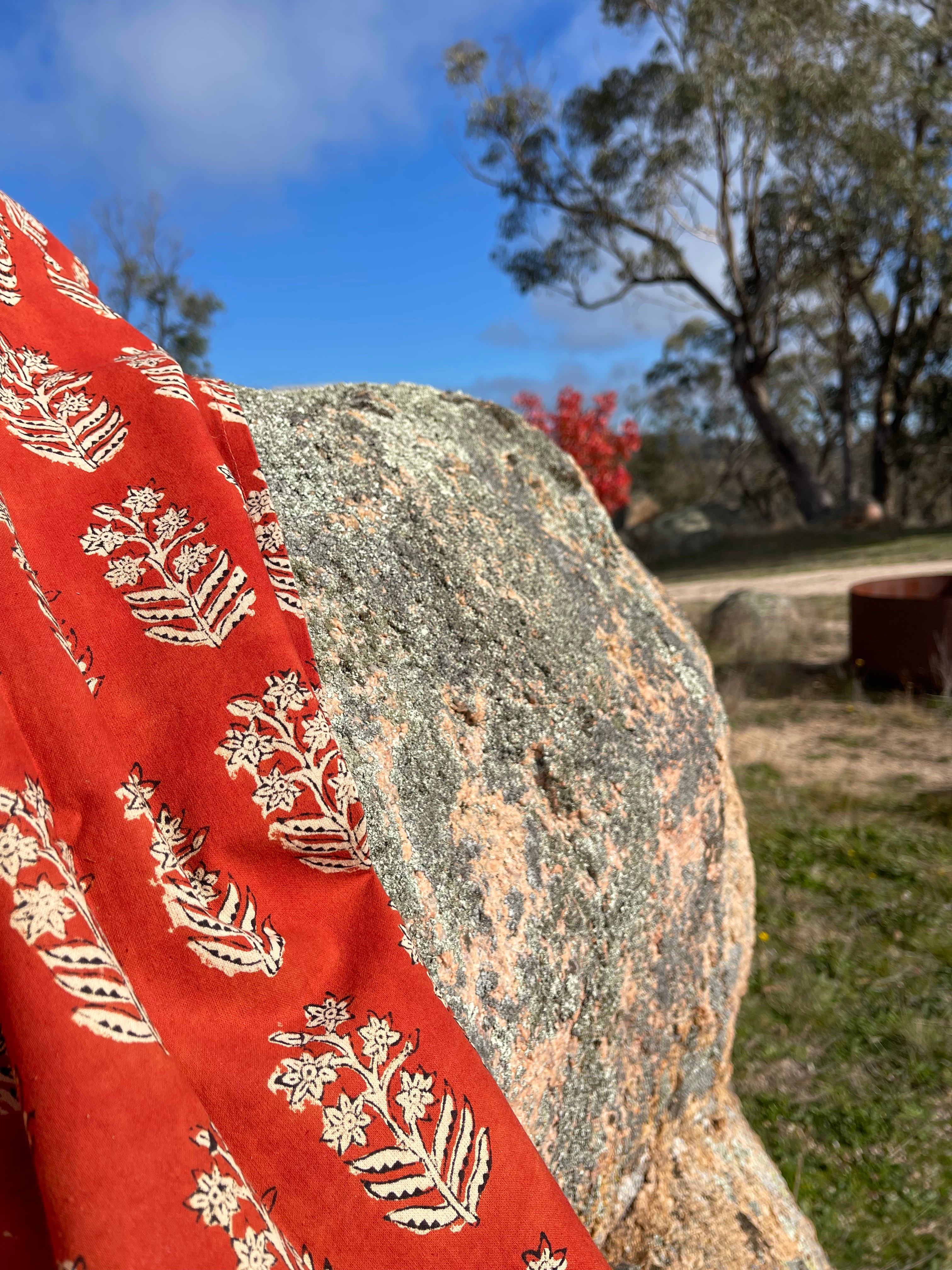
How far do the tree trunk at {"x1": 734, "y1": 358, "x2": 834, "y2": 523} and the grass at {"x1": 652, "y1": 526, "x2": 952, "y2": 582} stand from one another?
1.46 m

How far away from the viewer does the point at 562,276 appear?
69.4ft

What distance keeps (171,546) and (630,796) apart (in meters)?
1.01

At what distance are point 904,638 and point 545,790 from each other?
5.97 meters

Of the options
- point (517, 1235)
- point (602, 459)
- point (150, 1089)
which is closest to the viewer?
point (150, 1089)

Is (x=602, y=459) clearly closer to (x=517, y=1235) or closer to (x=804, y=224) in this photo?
(x=804, y=224)

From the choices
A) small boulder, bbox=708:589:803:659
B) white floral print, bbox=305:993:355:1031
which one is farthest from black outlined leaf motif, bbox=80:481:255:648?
small boulder, bbox=708:589:803:659

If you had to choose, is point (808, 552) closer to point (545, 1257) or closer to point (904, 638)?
point (904, 638)

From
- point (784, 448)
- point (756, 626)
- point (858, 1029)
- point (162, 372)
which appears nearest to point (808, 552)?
point (784, 448)

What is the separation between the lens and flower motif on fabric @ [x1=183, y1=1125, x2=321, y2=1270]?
841 millimetres

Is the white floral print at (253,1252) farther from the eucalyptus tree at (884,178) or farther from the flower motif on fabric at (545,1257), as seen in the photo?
the eucalyptus tree at (884,178)

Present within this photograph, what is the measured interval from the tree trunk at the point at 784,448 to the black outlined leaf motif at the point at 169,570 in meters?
20.5

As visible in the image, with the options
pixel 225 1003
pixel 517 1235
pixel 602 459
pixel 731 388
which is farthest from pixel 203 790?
pixel 731 388

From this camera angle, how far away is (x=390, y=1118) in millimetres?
1031

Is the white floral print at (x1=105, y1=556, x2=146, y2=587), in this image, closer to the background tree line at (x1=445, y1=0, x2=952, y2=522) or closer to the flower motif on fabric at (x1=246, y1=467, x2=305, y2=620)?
the flower motif on fabric at (x1=246, y1=467, x2=305, y2=620)
